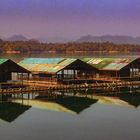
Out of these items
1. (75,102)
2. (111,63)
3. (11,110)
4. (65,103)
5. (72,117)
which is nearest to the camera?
(72,117)

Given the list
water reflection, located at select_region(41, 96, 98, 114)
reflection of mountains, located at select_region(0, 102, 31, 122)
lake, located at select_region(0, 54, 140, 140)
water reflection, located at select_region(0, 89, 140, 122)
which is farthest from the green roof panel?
reflection of mountains, located at select_region(0, 102, 31, 122)

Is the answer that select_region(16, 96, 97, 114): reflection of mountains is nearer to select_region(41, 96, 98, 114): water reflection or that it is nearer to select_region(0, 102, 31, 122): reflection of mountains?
select_region(41, 96, 98, 114): water reflection

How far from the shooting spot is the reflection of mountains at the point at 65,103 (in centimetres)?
4469

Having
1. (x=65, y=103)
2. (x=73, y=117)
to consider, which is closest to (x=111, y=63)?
(x=65, y=103)

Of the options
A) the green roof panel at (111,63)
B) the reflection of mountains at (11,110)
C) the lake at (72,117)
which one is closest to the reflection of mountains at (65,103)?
the lake at (72,117)

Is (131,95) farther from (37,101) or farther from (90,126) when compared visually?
(90,126)

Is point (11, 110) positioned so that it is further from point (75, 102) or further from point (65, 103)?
point (75, 102)

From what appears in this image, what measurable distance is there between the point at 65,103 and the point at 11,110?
A: 707 cm

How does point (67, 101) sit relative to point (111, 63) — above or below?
below

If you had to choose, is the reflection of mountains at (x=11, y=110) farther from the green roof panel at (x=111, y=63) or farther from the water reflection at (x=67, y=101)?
the green roof panel at (x=111, y=63)

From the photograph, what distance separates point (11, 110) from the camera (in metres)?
43.7

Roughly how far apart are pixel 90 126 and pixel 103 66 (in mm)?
30067

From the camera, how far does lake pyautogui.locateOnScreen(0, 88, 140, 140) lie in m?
33.7

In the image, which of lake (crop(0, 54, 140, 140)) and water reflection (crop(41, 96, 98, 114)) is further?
water reflection (crop(41, 96, 98, 114))
